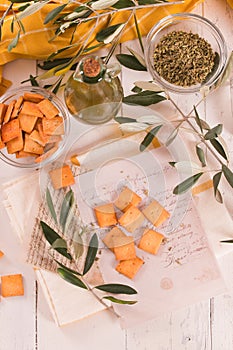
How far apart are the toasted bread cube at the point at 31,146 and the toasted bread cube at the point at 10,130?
0.07 ft

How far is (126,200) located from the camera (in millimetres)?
1124

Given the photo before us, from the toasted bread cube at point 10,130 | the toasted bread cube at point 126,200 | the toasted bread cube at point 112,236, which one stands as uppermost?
the toasted bread cube at point 10,130

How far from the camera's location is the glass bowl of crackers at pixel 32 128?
1.10m

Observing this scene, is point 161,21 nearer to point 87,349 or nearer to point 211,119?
point 211,119

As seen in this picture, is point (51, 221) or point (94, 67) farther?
point (51, 221)

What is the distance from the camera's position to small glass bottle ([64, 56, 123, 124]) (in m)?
1.07

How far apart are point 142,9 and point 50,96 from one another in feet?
0.70

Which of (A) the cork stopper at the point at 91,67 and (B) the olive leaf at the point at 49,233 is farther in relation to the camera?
(B) the olive leaf at the point at 49,233

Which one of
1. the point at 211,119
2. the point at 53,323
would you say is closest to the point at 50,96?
the point at 211,119

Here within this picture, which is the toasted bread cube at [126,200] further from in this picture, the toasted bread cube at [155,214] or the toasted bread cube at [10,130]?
the toasted bread cube at [10,130]

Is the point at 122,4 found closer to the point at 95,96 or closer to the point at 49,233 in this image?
the point at 95,96

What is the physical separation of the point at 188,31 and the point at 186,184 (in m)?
0.27

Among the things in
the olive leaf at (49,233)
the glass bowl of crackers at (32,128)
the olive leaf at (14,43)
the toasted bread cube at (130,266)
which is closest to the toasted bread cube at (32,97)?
the glass bowl of crackers at (32,128)

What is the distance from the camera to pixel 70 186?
114cm
